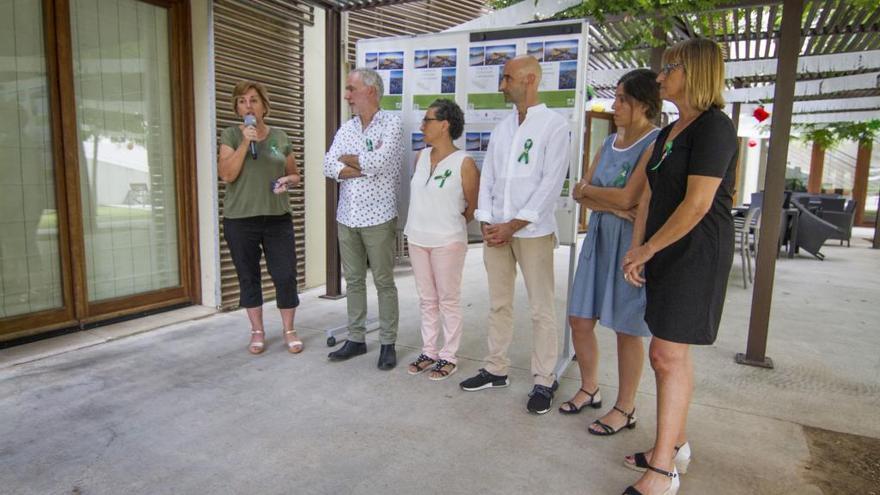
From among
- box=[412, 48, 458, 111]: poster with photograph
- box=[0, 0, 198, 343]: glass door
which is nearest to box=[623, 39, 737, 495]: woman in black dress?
box=[412, 48, 458, 111]: poster with photograph

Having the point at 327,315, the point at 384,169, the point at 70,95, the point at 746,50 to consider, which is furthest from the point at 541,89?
the point at 746,50

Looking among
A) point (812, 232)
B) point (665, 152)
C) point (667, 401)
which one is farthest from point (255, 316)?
point (812, 232)

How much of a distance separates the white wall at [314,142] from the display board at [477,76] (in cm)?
130

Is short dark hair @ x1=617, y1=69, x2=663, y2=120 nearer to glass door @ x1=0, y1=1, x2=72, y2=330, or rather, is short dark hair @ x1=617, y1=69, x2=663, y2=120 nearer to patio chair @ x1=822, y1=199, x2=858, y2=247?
glass door @ x1=0, y1=1, x2=72, y2=330

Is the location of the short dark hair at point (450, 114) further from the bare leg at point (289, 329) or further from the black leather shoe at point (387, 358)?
the bare leg at point (289, 329)

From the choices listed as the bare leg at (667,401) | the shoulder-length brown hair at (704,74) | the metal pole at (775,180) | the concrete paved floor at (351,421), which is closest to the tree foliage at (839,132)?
the concrete paved floor at (351,421)

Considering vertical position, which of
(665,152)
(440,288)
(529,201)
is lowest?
(440,288)

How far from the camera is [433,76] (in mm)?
3969

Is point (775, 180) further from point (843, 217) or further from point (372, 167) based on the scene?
point (843, 217)

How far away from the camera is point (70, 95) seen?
12.5 feet

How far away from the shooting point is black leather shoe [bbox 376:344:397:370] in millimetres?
3529

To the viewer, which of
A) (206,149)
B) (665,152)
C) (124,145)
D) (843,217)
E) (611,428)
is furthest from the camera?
(843,217)

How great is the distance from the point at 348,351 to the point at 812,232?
28.2ft

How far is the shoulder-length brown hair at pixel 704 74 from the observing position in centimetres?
203
